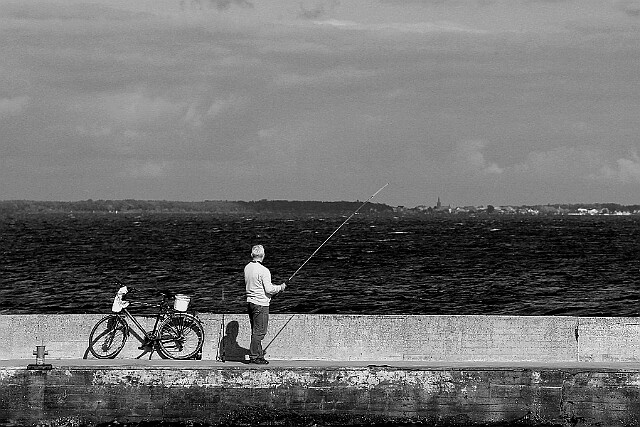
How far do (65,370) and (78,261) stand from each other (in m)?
52.3

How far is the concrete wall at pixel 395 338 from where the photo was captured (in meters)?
15.0

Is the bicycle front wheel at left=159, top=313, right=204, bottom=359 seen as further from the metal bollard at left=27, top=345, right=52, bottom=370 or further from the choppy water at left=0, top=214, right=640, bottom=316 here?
the choppy water at left=0, top=214, right=640, bottom=316

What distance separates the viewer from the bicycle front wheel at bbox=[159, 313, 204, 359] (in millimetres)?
14883

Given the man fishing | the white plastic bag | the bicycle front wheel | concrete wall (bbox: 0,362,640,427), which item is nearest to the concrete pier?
concrete wall (bbox: 0,362,640,427)

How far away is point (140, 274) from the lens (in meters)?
53.5

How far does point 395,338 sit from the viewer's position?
15039 mm

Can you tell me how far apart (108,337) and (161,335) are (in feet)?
2.24

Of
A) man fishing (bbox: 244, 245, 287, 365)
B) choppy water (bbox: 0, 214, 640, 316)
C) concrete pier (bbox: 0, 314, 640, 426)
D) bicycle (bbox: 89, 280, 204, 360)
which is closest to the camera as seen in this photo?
concrete pier (bbox: 0, 314, 640, 426)

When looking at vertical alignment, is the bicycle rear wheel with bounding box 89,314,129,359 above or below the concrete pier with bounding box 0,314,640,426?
above

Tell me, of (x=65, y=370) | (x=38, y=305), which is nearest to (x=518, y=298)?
(x=38, y=305)

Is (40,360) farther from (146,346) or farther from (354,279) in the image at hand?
(354,279)

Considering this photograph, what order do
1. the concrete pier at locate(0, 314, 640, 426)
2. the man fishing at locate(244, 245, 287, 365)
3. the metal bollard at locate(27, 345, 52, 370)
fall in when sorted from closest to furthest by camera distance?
1. the concrete pier at locate(0, 314, 640, 426)
2. the metal bollard at locate(27, 345, 52, 370)
3. the man fishing at locate(244, 245, 287, 365)

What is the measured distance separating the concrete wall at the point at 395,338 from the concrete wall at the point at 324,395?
4.82 feet

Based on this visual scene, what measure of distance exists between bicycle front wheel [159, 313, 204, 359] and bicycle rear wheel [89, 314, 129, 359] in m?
0.53
